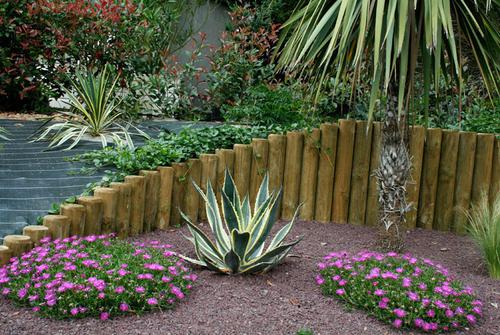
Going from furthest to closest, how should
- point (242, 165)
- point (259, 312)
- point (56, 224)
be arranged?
point (242, 165) → point (56, 224) → point (259, 312)

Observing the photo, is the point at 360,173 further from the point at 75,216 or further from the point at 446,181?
the point at 75,216

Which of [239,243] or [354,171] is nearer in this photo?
[239,243]

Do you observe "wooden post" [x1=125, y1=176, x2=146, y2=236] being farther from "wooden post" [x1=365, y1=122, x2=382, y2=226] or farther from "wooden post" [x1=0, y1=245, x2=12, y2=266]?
"wooden post" [x1=365, y1=122, x2=382, y2=226]

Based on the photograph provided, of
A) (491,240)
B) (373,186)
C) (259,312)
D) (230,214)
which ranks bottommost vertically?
(259,312)

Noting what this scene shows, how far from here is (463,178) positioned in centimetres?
613

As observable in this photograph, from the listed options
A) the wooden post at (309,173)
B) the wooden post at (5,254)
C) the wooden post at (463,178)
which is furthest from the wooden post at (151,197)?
the wooden post at (463,178)

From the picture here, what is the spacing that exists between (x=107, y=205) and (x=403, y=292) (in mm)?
2264

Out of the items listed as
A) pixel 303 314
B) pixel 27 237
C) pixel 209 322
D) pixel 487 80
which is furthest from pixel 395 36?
pixel 27 237

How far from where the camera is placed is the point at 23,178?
5609 millimetres

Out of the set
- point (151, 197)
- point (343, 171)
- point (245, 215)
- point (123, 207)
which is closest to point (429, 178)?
point (343, 171)

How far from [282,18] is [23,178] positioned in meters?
5.91

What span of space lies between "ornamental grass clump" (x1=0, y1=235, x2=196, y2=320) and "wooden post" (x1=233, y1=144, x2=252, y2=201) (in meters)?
1.58

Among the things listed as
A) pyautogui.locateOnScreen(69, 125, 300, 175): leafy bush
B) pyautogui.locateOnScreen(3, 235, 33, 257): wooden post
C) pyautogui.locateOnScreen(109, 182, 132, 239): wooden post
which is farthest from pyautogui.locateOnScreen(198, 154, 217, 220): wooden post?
pyautogui.locateOnScreen(3, 235, 33, 257): wooden post

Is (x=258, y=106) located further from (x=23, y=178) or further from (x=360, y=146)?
(x=23, y=178)
